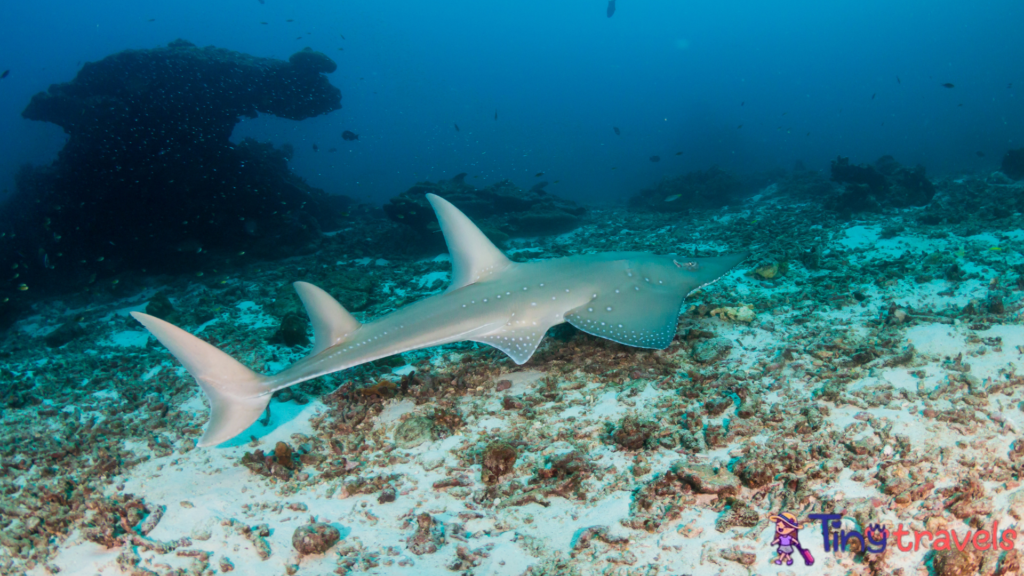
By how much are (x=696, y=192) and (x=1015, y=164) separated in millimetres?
10827

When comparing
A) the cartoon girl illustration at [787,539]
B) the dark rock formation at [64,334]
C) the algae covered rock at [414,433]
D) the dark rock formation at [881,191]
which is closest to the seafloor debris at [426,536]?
the algae covered rock at [414,433]

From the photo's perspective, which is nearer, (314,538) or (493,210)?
(314,538)

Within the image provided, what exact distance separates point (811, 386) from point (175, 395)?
7.27m

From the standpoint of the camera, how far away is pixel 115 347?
7.38 metres

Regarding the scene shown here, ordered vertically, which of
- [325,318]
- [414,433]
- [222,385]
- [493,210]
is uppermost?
[325,318]

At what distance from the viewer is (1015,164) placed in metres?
15.3

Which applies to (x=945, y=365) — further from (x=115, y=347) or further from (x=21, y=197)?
(x=21, y=197)

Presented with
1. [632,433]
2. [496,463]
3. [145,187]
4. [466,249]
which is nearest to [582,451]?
[632,433]

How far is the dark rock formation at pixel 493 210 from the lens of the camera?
1323cm

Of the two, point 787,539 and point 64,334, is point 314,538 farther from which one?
point 64,334

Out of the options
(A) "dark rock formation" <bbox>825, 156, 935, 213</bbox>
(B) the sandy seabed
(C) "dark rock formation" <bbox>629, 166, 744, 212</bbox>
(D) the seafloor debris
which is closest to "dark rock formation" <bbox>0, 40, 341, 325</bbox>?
(B) the sandy seabed

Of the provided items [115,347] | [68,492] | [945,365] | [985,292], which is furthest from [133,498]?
[985,292]

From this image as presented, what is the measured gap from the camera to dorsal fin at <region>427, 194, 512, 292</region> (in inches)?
195

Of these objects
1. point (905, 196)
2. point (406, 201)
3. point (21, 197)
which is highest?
point (21, 197)
